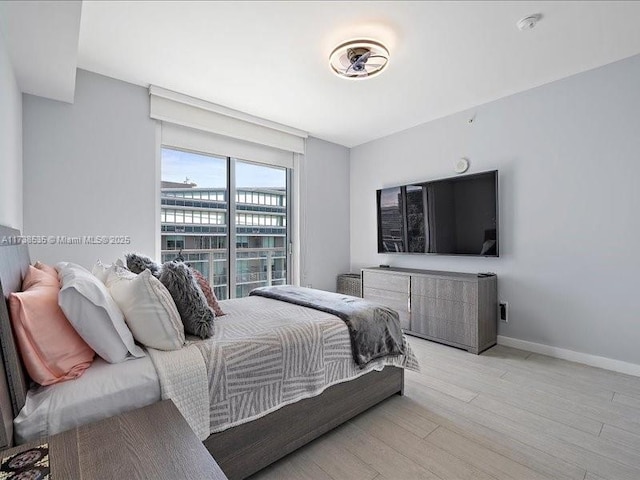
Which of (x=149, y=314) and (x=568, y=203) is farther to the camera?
(x=568, y=203)

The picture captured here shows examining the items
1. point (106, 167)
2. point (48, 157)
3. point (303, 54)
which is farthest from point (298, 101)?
point (48, 157)

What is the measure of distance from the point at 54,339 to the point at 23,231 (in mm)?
1918

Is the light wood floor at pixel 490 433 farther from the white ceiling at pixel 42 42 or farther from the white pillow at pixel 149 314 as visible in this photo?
the white ceiling at pixel 42 42

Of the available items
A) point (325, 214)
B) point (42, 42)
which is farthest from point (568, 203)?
point (42, 42)

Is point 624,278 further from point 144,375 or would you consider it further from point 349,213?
point 144,375

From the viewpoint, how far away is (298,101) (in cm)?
329

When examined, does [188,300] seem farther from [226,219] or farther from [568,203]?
[568,203]

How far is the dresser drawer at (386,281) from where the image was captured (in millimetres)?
3627

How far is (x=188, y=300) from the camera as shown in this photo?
160cm

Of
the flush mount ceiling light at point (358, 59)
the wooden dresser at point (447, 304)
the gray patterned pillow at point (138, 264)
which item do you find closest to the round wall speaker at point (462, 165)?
the wooden dresser at point (447, 304)

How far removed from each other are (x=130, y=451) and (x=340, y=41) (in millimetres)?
2624

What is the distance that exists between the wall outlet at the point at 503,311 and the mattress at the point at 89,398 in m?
3.33

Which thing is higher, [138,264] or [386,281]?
[138,264]

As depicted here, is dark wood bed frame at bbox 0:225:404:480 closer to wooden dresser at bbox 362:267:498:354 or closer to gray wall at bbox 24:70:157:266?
gray wall at bbox 24:70:157:266
